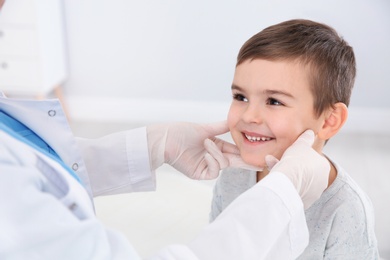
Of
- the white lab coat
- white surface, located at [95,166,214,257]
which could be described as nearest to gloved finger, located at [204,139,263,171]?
the white lab coat

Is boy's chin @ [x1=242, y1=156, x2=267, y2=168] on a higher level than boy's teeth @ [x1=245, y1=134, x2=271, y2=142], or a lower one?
lower

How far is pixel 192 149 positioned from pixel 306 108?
0.99 feet

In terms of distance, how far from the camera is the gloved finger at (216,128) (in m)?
1.31

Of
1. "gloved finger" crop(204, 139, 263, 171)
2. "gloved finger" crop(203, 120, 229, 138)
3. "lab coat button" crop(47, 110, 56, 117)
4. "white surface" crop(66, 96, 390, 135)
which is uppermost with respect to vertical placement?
"lab coat button" crop(47, 110, 56, 117)

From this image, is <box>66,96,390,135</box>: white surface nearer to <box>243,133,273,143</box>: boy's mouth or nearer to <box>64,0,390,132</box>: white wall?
<box>64,0,390,132</box>: white wall

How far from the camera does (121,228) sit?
5.60ft

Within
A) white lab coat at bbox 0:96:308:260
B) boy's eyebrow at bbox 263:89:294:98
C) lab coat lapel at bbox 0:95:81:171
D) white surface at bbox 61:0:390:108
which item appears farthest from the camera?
white surface at bbox 61:0:390:108

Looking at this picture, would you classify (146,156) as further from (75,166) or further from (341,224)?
(341,224)

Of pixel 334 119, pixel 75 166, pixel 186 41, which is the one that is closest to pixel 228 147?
pixel 334 119

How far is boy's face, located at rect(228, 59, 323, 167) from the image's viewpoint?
1130 mm

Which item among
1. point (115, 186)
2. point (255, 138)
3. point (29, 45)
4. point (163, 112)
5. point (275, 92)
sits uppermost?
point (275, 92)

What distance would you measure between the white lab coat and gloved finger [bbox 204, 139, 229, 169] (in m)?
0.33

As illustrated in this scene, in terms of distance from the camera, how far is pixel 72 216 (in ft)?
2.19

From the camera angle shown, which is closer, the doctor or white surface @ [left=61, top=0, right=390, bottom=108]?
the doctor
